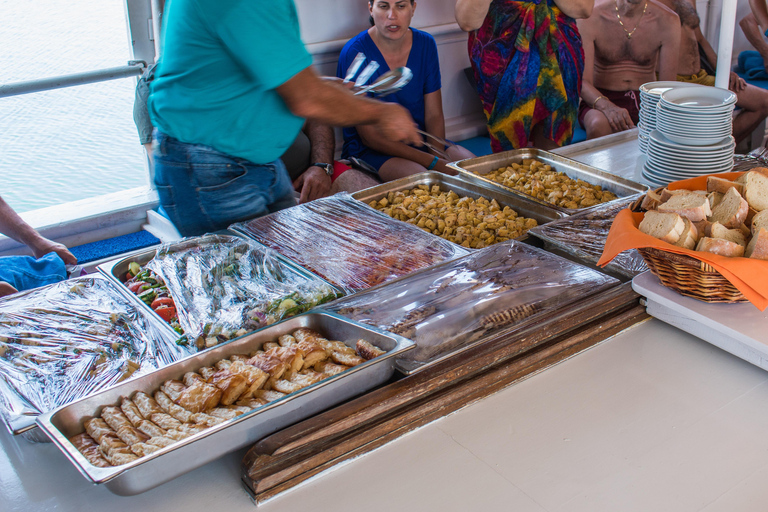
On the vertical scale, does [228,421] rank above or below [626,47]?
below

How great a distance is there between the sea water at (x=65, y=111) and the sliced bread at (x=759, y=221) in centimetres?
283

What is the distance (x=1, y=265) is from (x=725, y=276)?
176 centimetres

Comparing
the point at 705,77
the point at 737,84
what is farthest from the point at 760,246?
the point at 705,77

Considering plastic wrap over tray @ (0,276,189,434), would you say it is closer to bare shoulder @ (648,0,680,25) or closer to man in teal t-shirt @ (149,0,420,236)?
man in teal t-shirt @ (149,0,420,236)

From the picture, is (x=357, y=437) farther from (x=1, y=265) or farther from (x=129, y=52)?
(x=129, y=52)

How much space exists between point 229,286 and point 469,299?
0.49 m

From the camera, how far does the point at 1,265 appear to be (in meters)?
1.78

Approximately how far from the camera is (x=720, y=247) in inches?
41.2

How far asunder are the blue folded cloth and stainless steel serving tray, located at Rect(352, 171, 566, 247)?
406 centimetres

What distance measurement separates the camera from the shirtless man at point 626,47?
3.56 metres

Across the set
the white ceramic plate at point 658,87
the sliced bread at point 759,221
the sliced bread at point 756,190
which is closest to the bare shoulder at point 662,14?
the white ceramic plate at point 658,87

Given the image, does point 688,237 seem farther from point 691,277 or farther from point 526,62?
point 526,62

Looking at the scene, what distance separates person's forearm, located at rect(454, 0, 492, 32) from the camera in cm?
288

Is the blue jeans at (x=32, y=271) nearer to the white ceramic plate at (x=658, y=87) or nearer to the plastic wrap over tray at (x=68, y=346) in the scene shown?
the plastic wrap over tray at (x=68, y=346)
